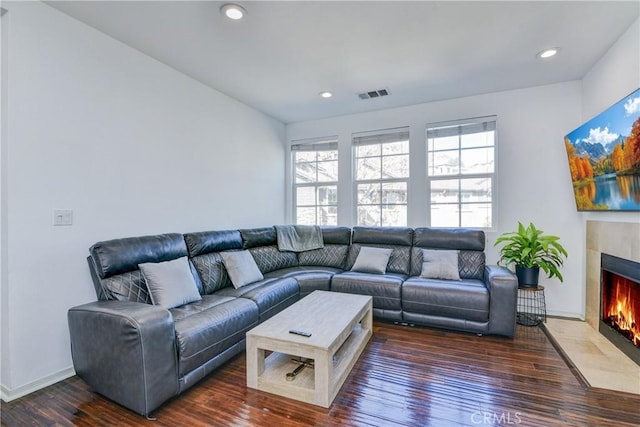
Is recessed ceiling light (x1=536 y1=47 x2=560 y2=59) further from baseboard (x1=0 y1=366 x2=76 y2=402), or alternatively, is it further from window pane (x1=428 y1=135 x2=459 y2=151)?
baseboard (x1=0 y1=366 x2=76 y2=402)

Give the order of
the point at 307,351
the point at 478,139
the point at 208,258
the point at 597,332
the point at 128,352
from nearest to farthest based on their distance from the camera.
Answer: the point at 128,352, the point at 307,351, the point at 597,332, the point at 208,258, the point at 478,139

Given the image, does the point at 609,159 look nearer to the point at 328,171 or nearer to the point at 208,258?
the point at 328,171

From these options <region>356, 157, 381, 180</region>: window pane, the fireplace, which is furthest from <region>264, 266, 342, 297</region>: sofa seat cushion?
the fireplace

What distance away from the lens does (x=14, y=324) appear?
192 cm

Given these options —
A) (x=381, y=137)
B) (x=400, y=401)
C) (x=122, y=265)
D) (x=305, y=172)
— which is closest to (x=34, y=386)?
(x=122, y=265)

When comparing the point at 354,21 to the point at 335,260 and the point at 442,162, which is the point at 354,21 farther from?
the point at 335,260

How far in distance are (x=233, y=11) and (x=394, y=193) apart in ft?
9.68

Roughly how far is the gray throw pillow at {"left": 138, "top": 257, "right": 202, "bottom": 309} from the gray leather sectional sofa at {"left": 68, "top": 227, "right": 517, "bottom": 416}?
0.24 feet

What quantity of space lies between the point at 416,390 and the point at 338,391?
52 cm

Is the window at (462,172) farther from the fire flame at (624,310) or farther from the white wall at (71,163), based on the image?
the white wall at (71,163)

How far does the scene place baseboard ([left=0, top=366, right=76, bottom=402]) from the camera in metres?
1.90

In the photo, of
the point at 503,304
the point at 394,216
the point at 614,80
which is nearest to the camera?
the point at 614,80

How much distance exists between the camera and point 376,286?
10.4 feet

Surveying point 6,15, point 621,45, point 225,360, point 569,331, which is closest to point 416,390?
point 225,360
